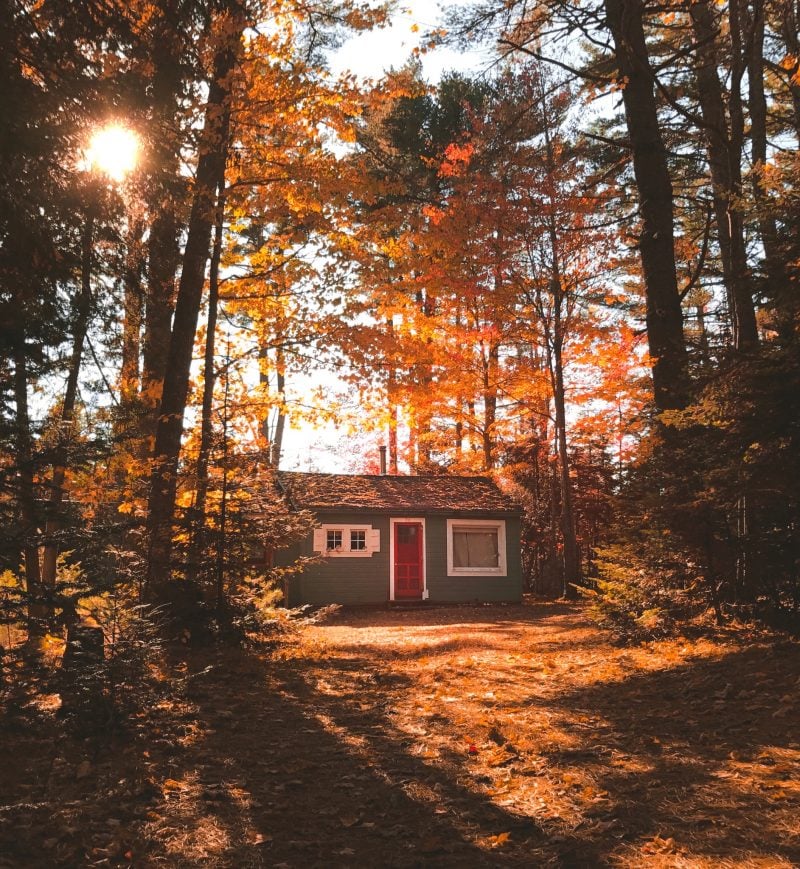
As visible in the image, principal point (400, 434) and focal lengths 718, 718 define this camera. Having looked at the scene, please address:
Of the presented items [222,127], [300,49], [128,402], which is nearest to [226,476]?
[128,402]

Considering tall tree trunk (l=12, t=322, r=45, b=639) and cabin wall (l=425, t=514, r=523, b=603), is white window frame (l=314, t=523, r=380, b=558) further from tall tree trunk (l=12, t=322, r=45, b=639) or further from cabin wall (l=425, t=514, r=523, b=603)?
tall tree trunk (l=12, t=322, r=45, b=639)

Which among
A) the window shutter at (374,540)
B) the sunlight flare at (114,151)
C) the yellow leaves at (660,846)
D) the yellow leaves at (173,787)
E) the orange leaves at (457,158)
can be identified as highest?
the orange leaves at (457,158)

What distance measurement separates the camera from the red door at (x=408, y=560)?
19625 millimetres

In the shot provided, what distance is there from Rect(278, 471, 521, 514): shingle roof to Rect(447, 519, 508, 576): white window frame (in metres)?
0.49

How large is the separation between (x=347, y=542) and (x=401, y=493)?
2.19 m

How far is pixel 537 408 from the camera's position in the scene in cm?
2262

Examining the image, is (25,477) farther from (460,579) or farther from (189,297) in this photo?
(460,579)

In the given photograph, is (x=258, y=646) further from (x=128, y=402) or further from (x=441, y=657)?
A: (x=128, y=402)

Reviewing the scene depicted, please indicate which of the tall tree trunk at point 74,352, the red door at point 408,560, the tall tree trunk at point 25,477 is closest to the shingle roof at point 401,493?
the red door at point 408,560

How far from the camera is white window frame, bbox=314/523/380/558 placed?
19156mm

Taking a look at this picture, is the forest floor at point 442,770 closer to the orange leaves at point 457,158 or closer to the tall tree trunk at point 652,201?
the tall tree trunk at point 652,201

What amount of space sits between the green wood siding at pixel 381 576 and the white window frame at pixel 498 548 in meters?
0.11

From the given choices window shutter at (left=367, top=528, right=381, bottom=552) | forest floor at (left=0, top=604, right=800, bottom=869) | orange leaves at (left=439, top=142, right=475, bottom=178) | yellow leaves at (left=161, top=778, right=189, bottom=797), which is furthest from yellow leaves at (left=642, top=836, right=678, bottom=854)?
orange leaves at (left=439, top=142, right=475, bottom=178)

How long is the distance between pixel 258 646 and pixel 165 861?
5811 millimetres
